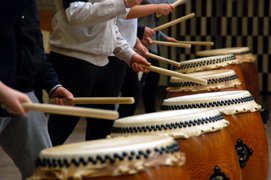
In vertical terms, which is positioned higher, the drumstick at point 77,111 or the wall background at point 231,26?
the drumstick at point 77,111

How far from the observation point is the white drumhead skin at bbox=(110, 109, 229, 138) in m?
2.53

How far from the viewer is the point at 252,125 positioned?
3.28 m

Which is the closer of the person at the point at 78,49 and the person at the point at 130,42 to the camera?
the person at the point at 78,49

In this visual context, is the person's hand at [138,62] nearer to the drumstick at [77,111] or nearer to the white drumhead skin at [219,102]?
the white drumhead skin at [219,102]

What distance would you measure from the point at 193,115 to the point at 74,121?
82 centimetres

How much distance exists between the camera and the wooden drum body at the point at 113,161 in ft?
6.30

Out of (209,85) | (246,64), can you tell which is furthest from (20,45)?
(246,64)

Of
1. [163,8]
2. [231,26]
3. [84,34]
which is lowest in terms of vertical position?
[231,26]

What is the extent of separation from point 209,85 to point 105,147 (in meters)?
1.94

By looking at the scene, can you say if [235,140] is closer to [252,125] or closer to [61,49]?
[252,125]

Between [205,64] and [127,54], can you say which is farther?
[205,64]

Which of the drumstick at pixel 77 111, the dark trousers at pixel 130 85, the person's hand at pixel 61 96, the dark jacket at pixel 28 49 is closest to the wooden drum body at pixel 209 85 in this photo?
the dark trousers at pixel 130 85

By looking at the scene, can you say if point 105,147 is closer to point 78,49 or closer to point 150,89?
point 78,49

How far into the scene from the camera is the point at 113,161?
6.32 ft
